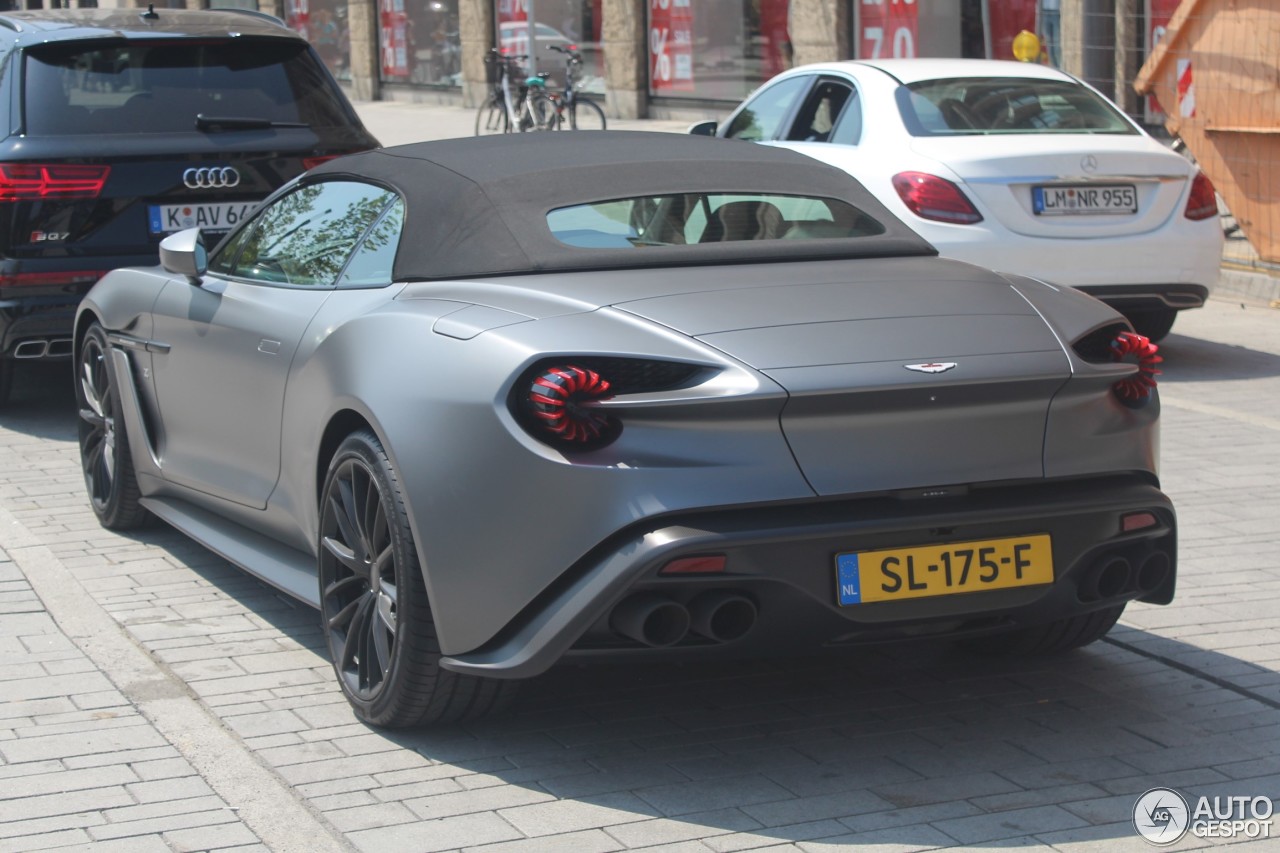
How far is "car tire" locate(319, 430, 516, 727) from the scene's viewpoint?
13.7 ft

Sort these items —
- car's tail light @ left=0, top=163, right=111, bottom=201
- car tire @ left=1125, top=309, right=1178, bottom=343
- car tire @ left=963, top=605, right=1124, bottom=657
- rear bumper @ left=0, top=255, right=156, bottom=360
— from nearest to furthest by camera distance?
car tire @ left=963, top=605, right=1124, bottom=657
car's tail light @ left=0, top=163, right=111, bottom=201
rear bumper @ left=0, top=255, right=156, bottom=360
car tire @ left=1125, top=309, right=1178, bottom=343

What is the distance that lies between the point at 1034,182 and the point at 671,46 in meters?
15.3

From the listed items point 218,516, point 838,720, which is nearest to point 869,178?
point 218,516

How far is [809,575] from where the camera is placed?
3.88 metres

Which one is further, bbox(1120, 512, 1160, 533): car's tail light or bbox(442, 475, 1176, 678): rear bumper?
bbox(1120, 512, 1160, 533): car's tail light

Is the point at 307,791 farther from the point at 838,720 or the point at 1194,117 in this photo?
the point at 1194,117

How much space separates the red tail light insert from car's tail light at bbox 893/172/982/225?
5399 millimetres

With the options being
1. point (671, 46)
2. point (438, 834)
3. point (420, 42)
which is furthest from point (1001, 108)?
point (420, 42)

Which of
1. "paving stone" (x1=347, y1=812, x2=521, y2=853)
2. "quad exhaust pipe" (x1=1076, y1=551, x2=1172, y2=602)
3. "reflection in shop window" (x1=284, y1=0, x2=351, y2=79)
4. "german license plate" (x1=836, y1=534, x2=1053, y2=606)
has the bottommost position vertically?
"paving stone" (x1=347, y1=812, x2=521, y2=853)

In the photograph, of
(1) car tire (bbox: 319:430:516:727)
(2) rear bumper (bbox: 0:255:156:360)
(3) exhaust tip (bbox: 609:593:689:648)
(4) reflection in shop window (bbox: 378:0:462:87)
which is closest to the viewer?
(3) exhaust tip (bbox: 609:593:689:648)

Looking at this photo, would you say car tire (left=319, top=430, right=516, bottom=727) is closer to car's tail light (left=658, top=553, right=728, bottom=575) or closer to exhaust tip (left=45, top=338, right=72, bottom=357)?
car's tail light (left=658, top=553, right=728, bottom=575)

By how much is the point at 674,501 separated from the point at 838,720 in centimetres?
96

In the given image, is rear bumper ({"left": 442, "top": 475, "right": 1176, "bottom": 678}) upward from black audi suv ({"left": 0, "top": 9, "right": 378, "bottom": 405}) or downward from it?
downward

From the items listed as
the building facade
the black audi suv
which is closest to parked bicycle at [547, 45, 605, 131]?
the building facade
